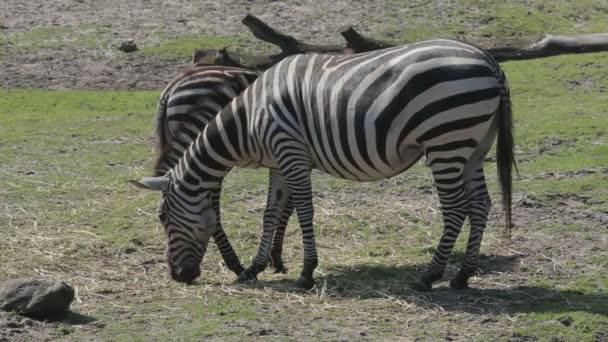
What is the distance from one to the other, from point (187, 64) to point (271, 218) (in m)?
11.4

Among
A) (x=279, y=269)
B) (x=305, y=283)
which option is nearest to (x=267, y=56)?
(x=279, y=269)

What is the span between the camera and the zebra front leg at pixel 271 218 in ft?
34.1

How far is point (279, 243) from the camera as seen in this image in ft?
35.5

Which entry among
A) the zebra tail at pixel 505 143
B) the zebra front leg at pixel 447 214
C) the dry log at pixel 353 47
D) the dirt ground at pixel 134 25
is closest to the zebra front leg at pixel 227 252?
the zebra front leg at pixel 447 214

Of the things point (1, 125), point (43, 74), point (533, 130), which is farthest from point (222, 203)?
point (43, 74)

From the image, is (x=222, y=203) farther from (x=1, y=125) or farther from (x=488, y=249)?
(x=1, y=125)

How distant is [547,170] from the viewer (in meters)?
13.6

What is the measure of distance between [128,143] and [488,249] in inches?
277

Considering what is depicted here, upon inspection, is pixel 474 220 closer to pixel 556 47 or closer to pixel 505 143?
pixel 505 143

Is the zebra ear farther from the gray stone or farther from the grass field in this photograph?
the gray stone

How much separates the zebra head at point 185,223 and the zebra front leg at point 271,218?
474 mm

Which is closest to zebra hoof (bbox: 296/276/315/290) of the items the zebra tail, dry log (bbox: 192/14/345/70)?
the zebra tail

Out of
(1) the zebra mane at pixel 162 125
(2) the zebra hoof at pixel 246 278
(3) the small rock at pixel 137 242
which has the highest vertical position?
(1) the zebra mane at pixel 162 125

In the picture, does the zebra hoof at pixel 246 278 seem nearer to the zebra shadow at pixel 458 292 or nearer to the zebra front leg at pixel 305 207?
the zebra shadow at pixel 458 292
